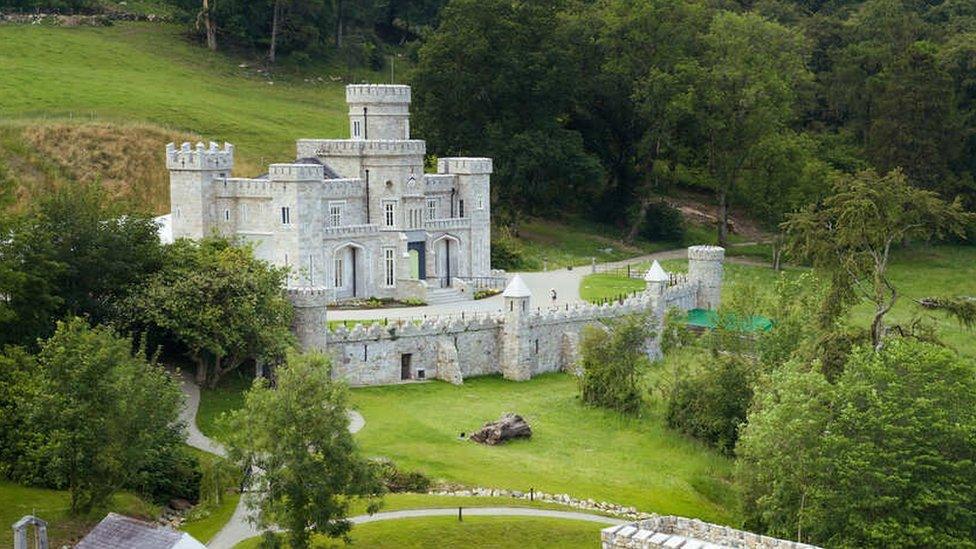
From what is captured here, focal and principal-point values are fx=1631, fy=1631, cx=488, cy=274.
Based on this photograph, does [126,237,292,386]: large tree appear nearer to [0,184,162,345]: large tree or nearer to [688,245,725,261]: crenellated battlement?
[0,184,162,345]: large tree

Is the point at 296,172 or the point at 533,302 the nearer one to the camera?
the point at 296,172

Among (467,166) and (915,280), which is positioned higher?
(467,166)

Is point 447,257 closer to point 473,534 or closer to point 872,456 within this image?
point 473,534

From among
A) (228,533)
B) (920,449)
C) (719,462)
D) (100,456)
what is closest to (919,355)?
(920,449)

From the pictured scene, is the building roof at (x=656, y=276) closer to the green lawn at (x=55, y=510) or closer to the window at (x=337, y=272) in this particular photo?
the window at (x=337, y=272)

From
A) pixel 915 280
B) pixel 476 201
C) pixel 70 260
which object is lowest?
pixel 915 280

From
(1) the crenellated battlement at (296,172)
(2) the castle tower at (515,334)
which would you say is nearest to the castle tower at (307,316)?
(2) the castle tower at (515,334)

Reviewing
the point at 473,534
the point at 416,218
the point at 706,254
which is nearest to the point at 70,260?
the point at 473,534
